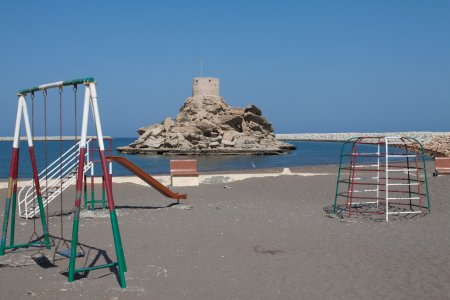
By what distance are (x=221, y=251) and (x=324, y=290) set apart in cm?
234

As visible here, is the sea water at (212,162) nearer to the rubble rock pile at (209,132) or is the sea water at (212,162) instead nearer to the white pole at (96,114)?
the rubble rock pile at (209,132)

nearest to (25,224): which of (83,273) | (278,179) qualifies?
(83,273)

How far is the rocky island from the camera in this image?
68.8m

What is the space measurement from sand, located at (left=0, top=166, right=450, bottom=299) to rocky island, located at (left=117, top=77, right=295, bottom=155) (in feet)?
183

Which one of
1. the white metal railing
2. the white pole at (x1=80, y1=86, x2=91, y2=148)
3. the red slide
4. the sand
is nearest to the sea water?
the white metal railing

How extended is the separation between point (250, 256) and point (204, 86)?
221ft

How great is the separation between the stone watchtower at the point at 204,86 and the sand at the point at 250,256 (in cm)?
6173

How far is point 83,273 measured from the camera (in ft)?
22.3

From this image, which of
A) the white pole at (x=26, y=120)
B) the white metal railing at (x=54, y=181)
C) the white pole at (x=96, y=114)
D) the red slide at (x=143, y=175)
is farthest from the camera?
the red slide at (x=143, y=175)

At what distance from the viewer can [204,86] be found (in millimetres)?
74188

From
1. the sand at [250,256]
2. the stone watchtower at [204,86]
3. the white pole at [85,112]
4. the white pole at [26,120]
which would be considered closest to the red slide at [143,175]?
the sand at [250,256]

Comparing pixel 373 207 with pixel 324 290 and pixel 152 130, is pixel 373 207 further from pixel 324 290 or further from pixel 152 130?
pixel 152 130

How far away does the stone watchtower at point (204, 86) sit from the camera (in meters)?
74.1

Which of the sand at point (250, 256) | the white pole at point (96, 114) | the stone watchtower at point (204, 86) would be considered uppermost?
the stone watchtower at point (204, 86)
